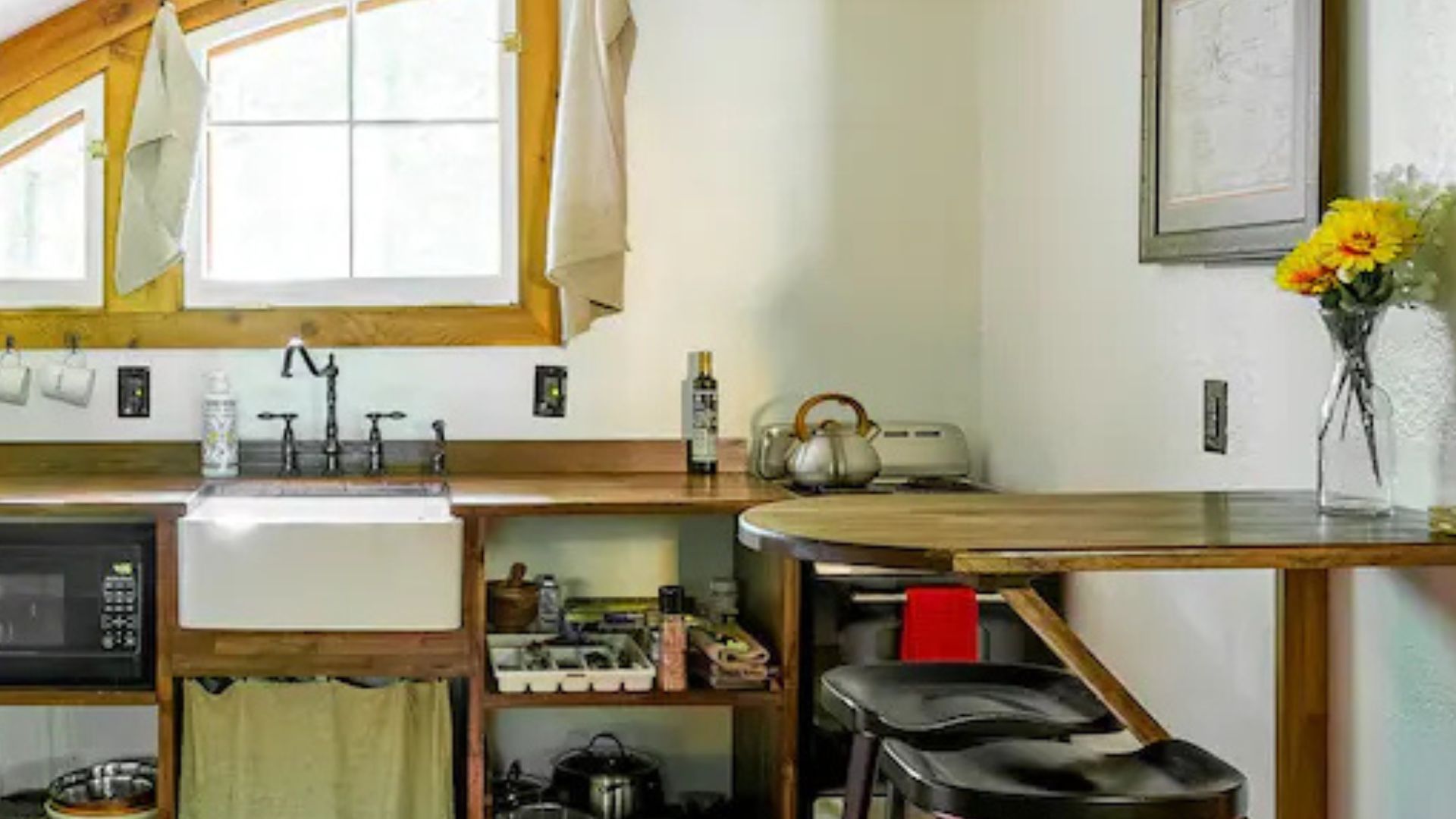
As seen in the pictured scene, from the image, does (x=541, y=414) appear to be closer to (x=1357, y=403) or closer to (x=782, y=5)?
(x=782, y=5)

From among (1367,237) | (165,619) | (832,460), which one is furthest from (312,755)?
(1367,237)

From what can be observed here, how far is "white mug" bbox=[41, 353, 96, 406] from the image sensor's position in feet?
13.1

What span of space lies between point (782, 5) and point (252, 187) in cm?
125

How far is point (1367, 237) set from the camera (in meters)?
2.23

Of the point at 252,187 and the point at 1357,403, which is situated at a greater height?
the point at 252,187

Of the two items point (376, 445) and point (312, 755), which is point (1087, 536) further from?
point (376, 445)

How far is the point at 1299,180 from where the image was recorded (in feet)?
8.49

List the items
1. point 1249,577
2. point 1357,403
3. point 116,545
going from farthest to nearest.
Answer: point 116,545 < point 1249,577 < point 1357,403

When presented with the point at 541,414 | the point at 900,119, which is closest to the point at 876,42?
the point at 900,119

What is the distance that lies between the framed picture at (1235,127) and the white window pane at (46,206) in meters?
2.34

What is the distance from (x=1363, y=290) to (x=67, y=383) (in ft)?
9.11

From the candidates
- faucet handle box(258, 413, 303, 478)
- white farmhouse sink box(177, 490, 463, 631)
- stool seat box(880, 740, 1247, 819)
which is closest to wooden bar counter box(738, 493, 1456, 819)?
stool seat box(880, 740, 1247, 819)

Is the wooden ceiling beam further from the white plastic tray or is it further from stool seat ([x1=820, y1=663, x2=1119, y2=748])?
stool seat ([x1=820, y1=663, x2=1119, y2=748])

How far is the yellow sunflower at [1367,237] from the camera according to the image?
2.22 m
